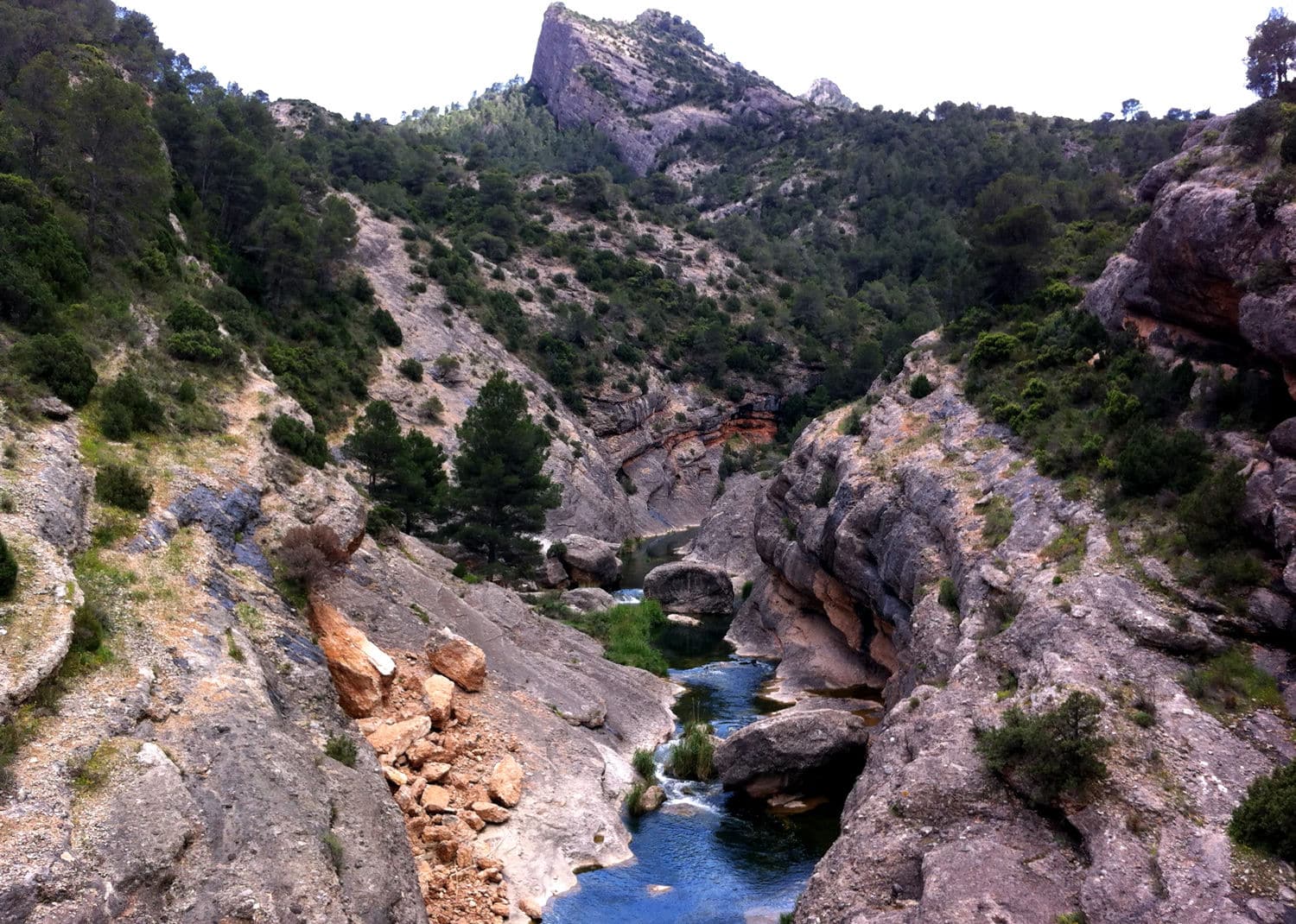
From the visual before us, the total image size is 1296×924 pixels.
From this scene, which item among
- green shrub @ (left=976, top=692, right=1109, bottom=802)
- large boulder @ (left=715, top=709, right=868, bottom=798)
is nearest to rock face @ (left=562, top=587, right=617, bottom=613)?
large boulder @ (left=715, top=709, right=868, bottom=798)

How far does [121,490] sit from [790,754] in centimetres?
2064

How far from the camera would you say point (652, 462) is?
96.8 meters

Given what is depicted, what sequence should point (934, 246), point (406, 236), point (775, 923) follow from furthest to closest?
point (934, 246) < point (406, 236) < point (775, 923)

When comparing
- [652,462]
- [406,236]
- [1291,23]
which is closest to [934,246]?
[652,462]

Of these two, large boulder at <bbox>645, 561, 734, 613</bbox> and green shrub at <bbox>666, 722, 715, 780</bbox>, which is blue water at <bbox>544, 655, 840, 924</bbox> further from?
large boulder at <bbox>645, 561, 734, 613</bbox>

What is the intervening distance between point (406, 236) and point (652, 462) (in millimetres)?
35879

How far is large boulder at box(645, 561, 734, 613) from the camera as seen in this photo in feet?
185

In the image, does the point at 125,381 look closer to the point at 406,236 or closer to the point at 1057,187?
the point at 1057,187

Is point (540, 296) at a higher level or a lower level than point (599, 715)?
higher

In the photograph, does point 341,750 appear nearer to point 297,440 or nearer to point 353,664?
point 353,664

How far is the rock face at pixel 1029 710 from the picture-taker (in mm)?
15609

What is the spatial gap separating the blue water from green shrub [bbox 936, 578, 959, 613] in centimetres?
756

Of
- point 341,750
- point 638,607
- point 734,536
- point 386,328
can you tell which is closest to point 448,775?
point 341,750

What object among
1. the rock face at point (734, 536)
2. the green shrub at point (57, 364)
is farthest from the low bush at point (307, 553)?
the rock face at point (734, 536)
